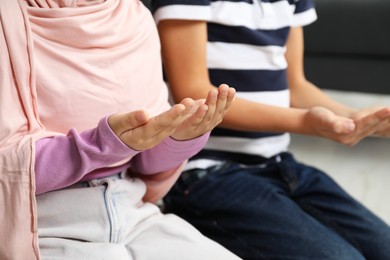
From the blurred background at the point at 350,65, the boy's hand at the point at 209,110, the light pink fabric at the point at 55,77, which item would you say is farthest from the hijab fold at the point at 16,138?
the blurred background at the point at 350,65

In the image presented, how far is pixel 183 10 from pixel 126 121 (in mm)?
297

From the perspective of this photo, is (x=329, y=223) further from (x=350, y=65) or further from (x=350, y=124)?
(x=350, y=65)

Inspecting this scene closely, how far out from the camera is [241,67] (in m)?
0.93

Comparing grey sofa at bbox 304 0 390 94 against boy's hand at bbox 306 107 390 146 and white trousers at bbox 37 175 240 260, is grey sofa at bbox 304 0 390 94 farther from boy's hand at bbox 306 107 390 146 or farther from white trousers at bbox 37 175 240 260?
white trousers at bbox 37 175 240 260

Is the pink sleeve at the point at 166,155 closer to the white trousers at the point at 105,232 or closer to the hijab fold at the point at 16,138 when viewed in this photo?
the white trousers at the point at 105,232

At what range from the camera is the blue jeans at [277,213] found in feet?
2.76

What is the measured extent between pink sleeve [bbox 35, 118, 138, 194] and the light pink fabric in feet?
0.07

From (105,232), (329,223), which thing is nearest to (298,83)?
(329,223)

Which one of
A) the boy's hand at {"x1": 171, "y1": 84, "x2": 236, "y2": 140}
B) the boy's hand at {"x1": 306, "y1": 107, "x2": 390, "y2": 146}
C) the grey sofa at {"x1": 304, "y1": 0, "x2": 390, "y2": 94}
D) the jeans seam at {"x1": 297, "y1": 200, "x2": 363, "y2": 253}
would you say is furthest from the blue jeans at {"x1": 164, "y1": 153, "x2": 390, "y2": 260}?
the grey sofa at {"x1": 304, "y1": 0, "x2": 390, "y2": 94}

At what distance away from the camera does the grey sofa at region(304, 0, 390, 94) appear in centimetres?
154

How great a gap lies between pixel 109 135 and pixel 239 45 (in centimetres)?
36

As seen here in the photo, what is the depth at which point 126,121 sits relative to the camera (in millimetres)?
604

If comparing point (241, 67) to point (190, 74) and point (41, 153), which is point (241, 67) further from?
point (41, 153)

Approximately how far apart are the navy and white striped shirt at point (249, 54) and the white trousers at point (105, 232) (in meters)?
0.24
